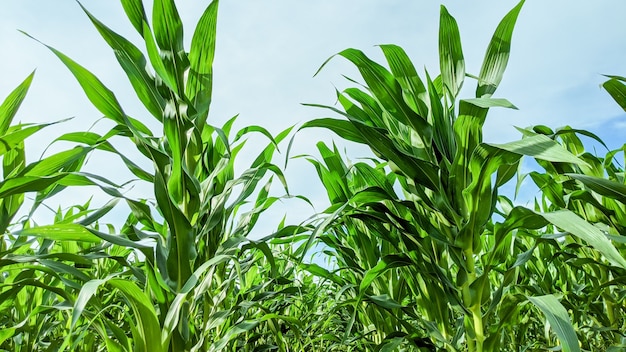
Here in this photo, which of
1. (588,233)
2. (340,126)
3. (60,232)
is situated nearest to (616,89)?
(588,233)

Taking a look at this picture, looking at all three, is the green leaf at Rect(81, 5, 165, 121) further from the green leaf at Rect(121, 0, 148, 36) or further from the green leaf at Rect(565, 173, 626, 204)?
the green leaf at Rect(565, 173, 626, 204)

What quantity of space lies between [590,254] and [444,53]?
105cm

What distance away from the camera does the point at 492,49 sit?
1023 millimetres

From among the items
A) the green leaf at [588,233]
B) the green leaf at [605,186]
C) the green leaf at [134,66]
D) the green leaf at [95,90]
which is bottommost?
the green leaf at [588,233]

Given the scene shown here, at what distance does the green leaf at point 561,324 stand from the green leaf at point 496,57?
47 centimetres

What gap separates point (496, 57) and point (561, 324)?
0.61 m

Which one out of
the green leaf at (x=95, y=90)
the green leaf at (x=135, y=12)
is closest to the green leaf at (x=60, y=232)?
the green leaf at (x=95, y=90)

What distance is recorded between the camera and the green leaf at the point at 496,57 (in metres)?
1.00

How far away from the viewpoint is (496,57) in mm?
1025

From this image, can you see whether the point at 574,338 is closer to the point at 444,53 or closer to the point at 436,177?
the point at 436,177

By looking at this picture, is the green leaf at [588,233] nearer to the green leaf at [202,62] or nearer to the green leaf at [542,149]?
the green leaf at [542,149]

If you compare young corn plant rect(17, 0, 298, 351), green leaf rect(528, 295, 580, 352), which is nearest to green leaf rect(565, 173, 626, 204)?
green leaf rect(528, 295, 580, 352)

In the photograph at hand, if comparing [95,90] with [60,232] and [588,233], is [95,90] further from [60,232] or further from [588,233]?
[588,233]

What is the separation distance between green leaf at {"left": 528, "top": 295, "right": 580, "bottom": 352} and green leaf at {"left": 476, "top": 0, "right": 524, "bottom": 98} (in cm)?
47
